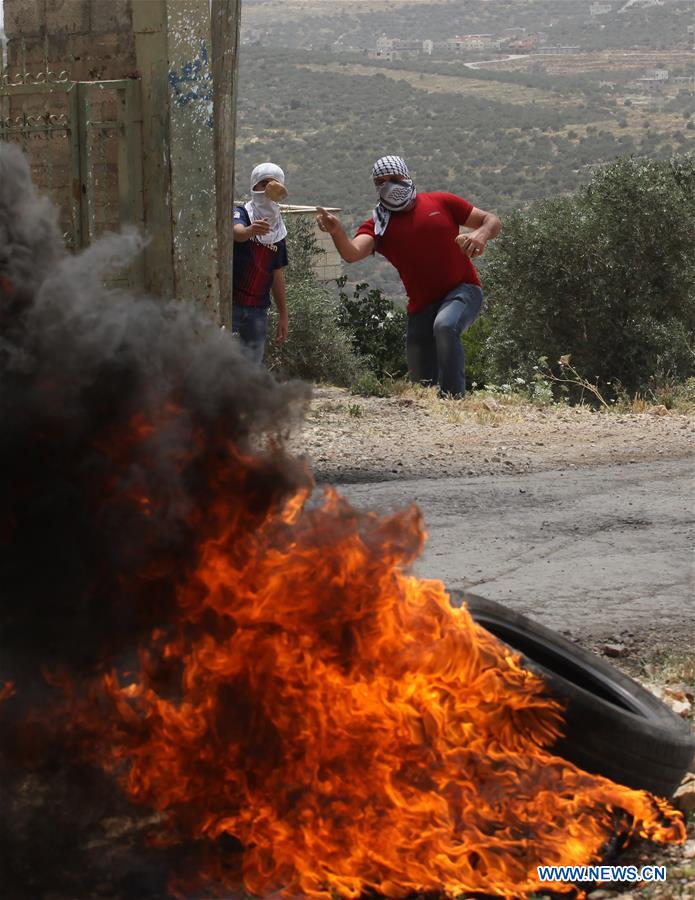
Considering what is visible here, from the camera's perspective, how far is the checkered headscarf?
11.2 m

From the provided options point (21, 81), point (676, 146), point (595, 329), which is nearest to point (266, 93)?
point (676, 146)

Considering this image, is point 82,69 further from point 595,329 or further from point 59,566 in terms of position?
point 595,329

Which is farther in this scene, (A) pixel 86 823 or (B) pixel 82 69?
(B) pixel 82 69

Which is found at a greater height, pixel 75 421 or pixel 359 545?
pixel 75 421

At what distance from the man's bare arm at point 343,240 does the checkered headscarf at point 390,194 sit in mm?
210

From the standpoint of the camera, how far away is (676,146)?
74.7 metres

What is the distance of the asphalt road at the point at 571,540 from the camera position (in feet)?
20.6

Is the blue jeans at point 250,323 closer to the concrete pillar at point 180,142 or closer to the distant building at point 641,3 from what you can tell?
the concrete pillar at point 180,142

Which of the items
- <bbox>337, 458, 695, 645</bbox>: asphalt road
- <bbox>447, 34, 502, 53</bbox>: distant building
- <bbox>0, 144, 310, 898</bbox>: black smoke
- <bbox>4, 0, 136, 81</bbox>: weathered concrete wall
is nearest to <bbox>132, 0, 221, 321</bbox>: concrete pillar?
<bbox>4, 0, 136, 81</bbox>: weathered concrete wall

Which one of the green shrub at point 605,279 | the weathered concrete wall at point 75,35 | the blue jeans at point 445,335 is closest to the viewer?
the weathered concrete wall at point 75,35

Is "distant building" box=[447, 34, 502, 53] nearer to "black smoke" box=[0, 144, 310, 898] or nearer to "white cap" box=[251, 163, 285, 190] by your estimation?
"white cap" box=[251, 163, 285, 190]

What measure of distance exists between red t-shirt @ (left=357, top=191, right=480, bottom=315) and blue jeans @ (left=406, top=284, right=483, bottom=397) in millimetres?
139

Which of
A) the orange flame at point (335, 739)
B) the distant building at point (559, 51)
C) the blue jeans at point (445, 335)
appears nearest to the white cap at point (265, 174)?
the blue jeans at point (445, 335)

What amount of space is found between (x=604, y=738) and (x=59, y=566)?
1.74 m
